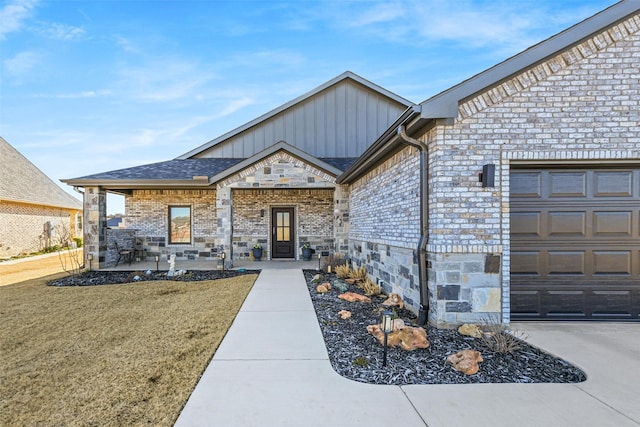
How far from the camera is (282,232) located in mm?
12328

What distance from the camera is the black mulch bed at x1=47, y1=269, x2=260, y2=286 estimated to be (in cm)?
813

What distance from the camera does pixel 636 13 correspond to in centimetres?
424

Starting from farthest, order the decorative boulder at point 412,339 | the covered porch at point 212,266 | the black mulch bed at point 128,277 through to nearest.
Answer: the covered porch at point 212,266 → the black mulch bed at point 128,277 → the decorative boulder at point 412,339

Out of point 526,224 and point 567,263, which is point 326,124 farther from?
point 567,263

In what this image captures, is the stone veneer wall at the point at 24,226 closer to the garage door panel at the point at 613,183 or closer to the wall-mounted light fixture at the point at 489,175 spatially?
the wall-mounted light fixture at the point at 489,175

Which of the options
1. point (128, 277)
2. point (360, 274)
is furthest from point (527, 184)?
point (128, 277)

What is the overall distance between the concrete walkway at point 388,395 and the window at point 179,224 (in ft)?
31.0

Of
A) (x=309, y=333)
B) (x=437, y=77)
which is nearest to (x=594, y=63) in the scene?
(x=309, y=333)

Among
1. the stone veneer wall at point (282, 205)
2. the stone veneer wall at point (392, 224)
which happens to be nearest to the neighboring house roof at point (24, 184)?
the stone veneer wall at point (282, 205)

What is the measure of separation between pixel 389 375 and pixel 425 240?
1977 millimetres

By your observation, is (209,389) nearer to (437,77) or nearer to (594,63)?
(594,63)

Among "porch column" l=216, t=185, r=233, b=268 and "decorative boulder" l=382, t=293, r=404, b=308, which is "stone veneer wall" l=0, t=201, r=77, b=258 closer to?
"porch column" l=216, t=185, r=233, b=268

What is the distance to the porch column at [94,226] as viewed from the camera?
977 cm

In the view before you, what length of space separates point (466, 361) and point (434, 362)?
1.07ft
